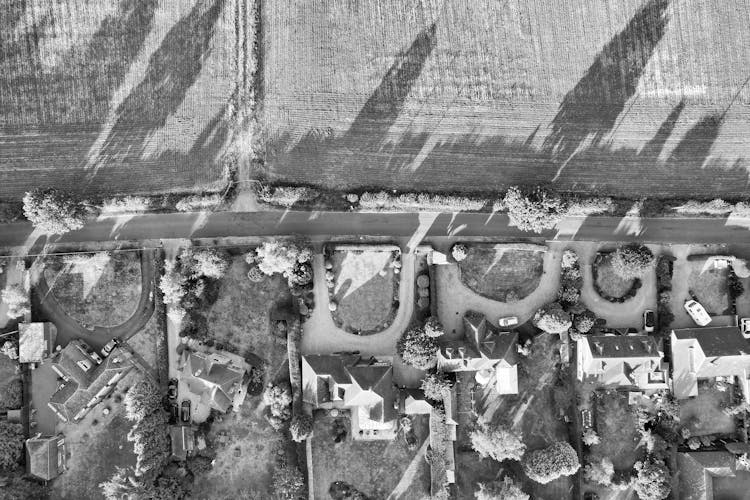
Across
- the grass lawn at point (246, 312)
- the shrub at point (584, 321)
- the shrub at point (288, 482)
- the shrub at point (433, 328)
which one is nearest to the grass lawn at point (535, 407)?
the shrub at point (584, 321)

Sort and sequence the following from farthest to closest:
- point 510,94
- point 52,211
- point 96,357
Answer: point 510,94
point 96,357
point 52,211

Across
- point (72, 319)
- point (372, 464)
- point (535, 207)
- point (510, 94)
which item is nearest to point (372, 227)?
point (535, 207)

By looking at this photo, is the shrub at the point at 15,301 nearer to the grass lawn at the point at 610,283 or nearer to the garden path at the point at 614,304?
the garden path at the point at 614,304

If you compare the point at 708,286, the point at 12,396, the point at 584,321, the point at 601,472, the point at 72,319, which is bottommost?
the point at 601,472

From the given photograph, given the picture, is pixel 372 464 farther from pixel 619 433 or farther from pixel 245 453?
pixel 619 433

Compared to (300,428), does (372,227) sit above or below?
above

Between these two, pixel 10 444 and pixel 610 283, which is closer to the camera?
pixel 10 444

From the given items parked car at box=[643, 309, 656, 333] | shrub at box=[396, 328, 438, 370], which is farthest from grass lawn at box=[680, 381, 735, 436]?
shrub at box=[396, 328, 438, 370]
